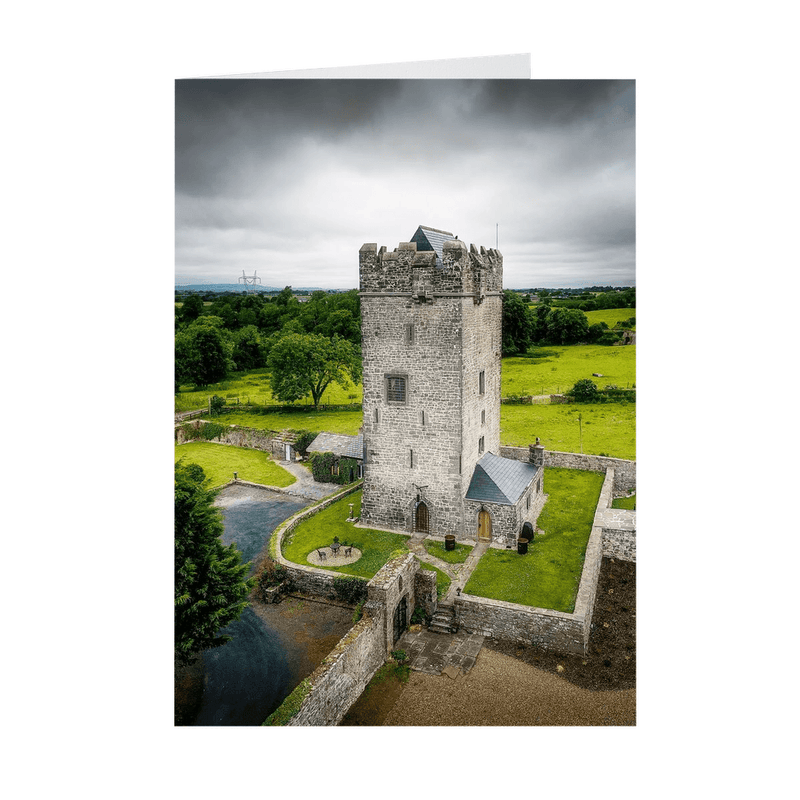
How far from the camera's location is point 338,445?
21203 mm

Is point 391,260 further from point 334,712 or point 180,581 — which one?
point 334,712

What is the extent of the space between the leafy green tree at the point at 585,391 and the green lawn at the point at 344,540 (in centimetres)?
546

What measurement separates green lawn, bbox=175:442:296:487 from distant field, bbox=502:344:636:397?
8.39m

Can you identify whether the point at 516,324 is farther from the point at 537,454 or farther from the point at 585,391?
the point at 537,454

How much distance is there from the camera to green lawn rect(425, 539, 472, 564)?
14047 millimetres

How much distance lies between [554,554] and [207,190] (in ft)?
35.4

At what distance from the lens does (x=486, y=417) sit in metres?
16.3

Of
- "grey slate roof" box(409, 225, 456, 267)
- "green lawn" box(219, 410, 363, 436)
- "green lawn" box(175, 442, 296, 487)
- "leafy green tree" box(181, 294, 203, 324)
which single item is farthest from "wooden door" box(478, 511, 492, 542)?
"leafy green tree" box(181, 294, 203, 324)

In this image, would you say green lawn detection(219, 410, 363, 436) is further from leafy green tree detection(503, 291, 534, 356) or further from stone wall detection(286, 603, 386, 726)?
leafy green tree detection(503, 291, 534, 356)

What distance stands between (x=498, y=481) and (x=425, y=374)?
10.9 ft

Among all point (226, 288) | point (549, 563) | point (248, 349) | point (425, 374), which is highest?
point (226, 288)

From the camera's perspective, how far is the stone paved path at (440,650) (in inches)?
424

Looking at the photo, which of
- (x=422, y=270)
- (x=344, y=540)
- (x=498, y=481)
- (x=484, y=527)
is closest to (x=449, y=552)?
(x=484, y=527)
